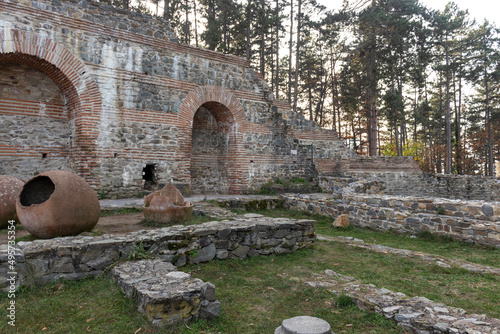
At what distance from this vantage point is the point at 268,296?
4.05m

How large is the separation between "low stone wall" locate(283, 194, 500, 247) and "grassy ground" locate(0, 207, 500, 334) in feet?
2.89

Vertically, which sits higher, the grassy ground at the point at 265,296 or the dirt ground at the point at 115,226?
the dirt ground at the point at 115,226

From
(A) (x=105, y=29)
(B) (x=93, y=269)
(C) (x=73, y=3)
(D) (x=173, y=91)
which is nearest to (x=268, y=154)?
(D) (x=173, y=91)

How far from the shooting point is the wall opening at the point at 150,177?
1109cm

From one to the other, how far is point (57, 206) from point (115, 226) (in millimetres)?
1686

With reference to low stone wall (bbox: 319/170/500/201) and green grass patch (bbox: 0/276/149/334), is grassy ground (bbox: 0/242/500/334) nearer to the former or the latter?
green grass patch (bbox: 0/276/149/334)

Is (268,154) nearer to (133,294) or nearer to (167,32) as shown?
(167,32)

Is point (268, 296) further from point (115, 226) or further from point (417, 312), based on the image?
point (115, 226)

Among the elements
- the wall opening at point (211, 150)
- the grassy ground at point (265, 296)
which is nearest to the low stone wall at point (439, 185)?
the wall opening at point (211, 150)

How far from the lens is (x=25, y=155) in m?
9.55

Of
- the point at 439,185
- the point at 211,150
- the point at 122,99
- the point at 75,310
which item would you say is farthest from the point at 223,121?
the point at 439,185

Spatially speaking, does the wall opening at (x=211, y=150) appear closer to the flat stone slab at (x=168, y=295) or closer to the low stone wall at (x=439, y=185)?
the low stone wall at (x=439, y=185)

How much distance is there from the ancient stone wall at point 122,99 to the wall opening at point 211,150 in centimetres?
5

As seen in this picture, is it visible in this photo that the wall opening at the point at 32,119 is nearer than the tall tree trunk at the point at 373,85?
Yes
